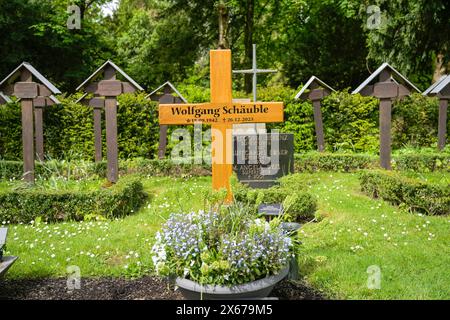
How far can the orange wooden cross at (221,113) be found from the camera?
6520 millimetres

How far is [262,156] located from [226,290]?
240 inches

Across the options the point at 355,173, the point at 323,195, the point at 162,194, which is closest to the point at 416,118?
the point at 355,173

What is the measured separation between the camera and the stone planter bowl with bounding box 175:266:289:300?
11.2 feet

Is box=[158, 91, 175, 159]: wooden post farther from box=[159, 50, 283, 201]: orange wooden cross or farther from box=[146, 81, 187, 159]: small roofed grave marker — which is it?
box=[159, 50, 283, 201]: orange wooden cross

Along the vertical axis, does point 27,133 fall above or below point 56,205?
above

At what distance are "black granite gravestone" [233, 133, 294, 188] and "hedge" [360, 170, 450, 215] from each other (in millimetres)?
2046

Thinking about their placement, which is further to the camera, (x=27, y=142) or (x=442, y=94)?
(x=442, y=94)

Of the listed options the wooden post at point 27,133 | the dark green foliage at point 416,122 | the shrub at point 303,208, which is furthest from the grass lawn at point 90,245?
the dark green foliage at point 416,122

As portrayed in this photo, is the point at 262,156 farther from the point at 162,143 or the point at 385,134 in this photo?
the point at 162,143

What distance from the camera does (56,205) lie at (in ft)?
23.6

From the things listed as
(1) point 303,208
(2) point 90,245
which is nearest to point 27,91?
(2) point 90,245

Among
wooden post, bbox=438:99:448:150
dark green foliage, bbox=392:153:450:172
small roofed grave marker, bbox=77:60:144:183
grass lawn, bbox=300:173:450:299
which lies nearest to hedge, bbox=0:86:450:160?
wooden post, bbox=438:99:448:150

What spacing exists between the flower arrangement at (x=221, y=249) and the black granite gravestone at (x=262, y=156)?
5354 millimetres

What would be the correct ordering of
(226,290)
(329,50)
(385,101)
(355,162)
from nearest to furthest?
1. (226,290)
2. (385,101)
3. (355,162)
4. (329,50)
